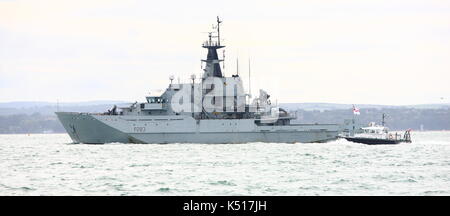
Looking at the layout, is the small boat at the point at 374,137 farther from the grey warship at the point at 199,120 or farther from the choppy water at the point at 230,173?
the choppy water at the point at 230,173

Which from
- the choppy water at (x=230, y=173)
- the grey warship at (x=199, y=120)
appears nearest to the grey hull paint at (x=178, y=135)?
the grey warship at (x=199, y=120)

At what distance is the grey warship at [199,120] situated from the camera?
59.1 m

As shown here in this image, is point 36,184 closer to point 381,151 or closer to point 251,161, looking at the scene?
point 251,161

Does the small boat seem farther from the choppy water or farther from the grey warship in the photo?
the choppy water

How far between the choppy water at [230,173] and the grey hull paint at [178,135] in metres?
9.65

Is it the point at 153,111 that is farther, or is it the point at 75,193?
the point at 153,111

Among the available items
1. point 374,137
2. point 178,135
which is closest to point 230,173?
point 178,135

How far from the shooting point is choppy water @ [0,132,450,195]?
27969mm

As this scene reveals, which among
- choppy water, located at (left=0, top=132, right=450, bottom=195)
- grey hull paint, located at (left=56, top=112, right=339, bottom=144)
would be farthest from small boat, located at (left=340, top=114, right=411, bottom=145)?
choppy water, located at (left=0, top=132, right=450, bottom=195)

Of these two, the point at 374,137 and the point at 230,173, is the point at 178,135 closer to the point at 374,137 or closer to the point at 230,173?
the point at 374,137

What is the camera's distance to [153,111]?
6038 centimetres
